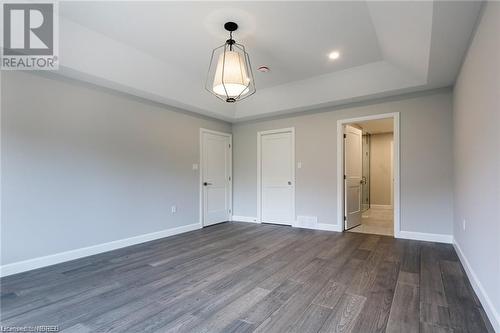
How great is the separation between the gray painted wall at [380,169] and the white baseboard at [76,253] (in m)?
6.36

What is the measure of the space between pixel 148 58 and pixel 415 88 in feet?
13.2

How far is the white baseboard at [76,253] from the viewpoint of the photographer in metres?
2.86

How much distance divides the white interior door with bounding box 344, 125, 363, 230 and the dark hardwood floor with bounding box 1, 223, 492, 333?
1.23m

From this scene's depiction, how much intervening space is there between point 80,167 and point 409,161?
502 centimetres

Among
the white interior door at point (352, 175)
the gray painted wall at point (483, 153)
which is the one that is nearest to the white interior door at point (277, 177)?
the white interior door at point (352, 175)

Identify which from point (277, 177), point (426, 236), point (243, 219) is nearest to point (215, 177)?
point (243, 219)

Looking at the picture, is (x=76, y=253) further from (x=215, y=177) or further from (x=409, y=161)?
(x=409, y=161)

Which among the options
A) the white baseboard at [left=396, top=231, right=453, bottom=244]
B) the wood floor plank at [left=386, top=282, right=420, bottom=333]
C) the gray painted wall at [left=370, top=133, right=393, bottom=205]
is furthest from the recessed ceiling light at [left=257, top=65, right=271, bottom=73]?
the gray painted wall at [left=370, top=133, right=393, bottom=205]

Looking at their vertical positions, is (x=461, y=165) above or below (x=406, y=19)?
below

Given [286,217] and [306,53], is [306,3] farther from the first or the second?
[286,217]

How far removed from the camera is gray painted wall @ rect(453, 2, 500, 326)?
171 cm

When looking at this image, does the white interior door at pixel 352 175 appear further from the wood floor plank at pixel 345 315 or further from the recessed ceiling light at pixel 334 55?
the wood floor plank at pixel 345 315

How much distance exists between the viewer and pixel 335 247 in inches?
150

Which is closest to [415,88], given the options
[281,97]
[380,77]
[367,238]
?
[380,77]
